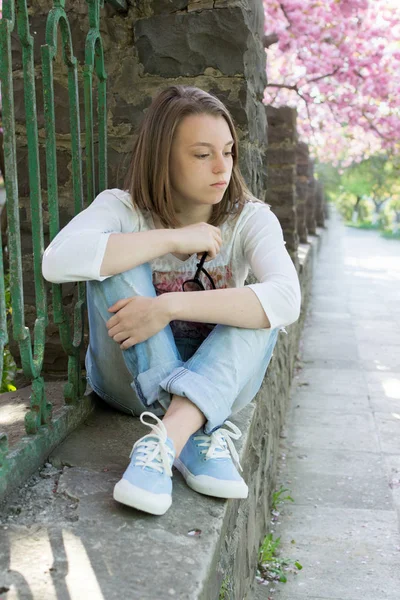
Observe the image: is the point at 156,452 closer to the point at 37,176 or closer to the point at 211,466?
the point at 211,466

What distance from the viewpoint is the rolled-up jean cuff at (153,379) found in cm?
182

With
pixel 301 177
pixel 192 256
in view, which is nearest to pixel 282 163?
pixel 301 177

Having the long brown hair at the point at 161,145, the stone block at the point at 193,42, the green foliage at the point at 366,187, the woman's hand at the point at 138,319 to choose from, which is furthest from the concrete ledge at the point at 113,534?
the green foliage at the point at 366,187

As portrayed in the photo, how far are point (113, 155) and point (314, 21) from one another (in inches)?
192

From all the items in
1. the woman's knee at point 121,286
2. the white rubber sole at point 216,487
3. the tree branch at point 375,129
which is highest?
the tree branch at point 375,129

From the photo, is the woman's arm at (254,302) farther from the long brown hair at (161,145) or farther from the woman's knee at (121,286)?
the long brown hair at (161,145)

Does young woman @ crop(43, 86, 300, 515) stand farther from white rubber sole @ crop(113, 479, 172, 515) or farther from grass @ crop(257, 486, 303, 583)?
grass @ crop(257, 486, 303, 583)

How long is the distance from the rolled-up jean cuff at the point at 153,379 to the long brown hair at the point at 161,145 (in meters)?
0.50

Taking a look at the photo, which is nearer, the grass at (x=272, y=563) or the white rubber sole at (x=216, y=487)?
the white rubber sole at (x=216, y=487)

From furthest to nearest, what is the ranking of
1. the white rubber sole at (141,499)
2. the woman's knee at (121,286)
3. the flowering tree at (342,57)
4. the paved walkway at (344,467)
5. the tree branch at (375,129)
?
the tree branch at (375,129) → the flowering tree at (342,57) → the paved walkway at (344,467) → the woman's knee at (121,286) → the white rubber sole at (141,499)

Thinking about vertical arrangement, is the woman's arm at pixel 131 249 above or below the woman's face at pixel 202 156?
below

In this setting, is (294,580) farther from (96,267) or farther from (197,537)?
(96,267)

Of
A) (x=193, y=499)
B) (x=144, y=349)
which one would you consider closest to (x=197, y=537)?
(x=193, y=499)

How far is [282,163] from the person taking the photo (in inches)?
233
